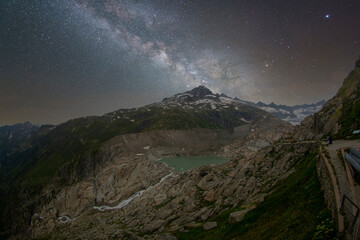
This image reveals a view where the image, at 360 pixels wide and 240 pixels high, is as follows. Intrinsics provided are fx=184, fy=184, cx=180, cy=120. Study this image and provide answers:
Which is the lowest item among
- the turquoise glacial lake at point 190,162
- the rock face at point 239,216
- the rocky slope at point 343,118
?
the turquoise glacial lake at point 190,162

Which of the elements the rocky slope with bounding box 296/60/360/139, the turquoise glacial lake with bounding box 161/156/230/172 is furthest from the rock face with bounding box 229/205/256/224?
the turquoise glacial lake with bounding box 161/156/230/172

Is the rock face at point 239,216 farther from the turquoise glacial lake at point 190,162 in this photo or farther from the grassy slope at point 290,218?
the turquoise glacial lake at point 190,162

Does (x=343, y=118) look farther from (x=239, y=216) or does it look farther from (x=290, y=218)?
(x=290, y=218)

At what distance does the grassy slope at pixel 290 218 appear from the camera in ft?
31.7

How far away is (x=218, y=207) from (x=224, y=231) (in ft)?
41.2

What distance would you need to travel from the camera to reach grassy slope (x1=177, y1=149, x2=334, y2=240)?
965 cm

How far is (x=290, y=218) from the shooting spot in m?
11.9

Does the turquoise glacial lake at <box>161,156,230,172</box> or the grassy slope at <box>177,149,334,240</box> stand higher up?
the grassy slope at <box>177,149,334,240</box>

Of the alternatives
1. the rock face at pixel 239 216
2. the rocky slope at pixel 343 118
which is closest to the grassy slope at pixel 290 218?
the rock face at pixel 239 216

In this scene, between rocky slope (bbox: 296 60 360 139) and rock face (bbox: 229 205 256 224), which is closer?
rock face (bbox: 229 205 256 224)

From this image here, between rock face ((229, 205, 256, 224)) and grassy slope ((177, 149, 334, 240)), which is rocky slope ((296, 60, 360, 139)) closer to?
grassy slope ((177, 149, 334, 240))

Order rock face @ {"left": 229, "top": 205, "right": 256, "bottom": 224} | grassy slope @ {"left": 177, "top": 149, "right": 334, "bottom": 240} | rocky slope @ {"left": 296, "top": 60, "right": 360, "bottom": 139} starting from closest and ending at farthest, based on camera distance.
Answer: grassy slope @ {"left": 177, "top": 149, "right": 334, "bottom": 240}, rock face @ {"left": 229, "top": 205, "right": 256, "bottom": 224}, rocky slope @ {"left": 296, "top": 60, "right": 360, "bottom": 139}

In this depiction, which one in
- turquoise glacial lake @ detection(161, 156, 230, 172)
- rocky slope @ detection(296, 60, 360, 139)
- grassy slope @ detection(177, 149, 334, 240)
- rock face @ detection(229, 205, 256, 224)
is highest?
rocky slope @ detection(296, 60, 360, 139)

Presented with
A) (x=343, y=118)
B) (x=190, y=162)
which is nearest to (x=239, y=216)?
(x=343, y=118)
